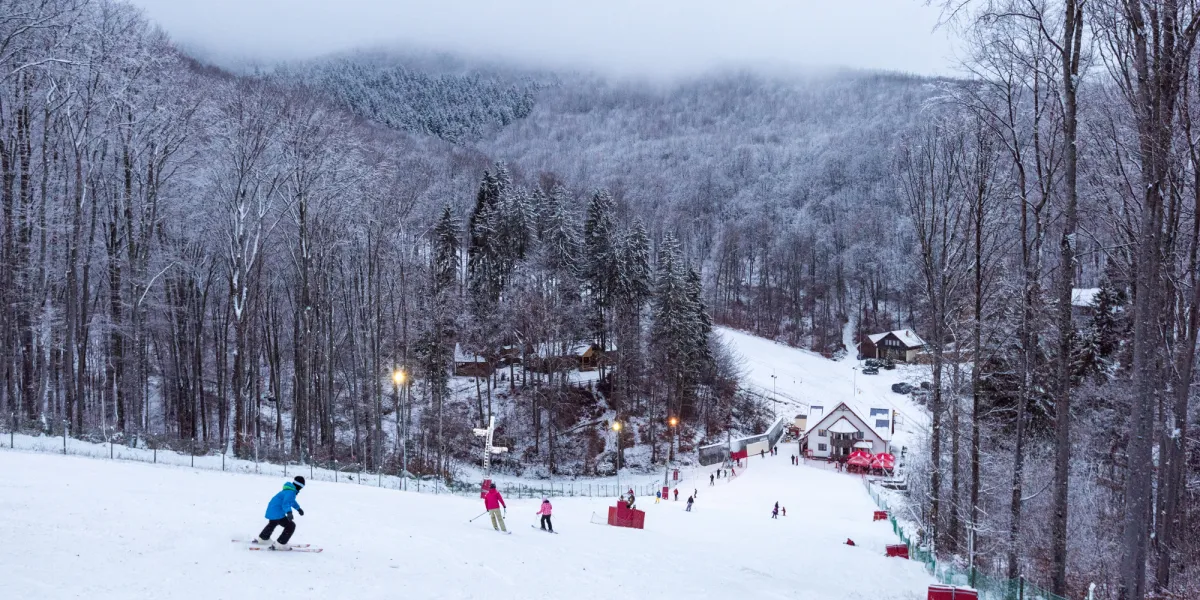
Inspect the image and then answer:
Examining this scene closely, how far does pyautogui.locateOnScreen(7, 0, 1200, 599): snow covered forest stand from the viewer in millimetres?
13000

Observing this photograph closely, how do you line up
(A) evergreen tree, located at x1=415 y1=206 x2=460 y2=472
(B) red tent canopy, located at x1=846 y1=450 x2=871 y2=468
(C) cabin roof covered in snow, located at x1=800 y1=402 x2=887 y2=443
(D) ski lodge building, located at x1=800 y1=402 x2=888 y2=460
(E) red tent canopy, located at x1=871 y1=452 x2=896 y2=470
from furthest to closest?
(C) cabin roof covered in snow, located at x1=800 y1=402 x2=887 y2=443, (D) ski lodge building, located at x1=800 y1=402 x2=888 y2=460, (B) red tent canopy, located at x1=846 y1=450 x2=871 y2=468, (E) red tent canopy, located at x1=871 y1=452 x2=896 y2=470, (A) evergreen tree, located at x1=415 y1=206 x2=460 y2=472

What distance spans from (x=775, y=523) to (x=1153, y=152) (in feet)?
76.0

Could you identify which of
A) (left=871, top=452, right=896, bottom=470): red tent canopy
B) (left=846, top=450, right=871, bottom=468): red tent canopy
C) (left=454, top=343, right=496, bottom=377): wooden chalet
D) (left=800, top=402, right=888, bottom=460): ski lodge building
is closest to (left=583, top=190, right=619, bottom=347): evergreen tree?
(left=454, top=343, right=496, bottom=377): wooden chalet

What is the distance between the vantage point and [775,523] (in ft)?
98.0

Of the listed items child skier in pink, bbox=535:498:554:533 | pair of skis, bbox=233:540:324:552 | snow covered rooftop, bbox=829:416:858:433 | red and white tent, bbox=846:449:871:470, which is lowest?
red and white tent, bbox=846:449:871:470

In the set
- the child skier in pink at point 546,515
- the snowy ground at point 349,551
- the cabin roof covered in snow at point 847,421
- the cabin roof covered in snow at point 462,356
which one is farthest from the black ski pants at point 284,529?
the cabin roof covered in snow at point 847,421

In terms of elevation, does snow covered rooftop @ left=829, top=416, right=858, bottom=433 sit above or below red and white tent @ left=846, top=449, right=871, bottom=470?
above

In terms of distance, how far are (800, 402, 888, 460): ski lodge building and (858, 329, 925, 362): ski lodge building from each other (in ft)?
106

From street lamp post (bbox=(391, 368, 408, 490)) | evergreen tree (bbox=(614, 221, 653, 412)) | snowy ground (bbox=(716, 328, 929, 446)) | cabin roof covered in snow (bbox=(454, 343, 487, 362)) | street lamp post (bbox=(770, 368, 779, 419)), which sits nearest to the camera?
street lamp post (bbox=(391, 368, 408, 490))

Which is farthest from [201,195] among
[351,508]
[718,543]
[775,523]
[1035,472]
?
[1035,472]

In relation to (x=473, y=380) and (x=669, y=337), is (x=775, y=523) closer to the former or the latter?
(x=669, y=337)

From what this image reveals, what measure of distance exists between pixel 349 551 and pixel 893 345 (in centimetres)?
8827

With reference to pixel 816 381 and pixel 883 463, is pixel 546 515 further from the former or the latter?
pixel 816 381

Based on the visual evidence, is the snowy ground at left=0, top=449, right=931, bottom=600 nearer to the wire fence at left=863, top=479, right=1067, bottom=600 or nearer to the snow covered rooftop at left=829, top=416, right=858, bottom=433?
the wire fence at left=863, top=479, right=1067, bottom=600
